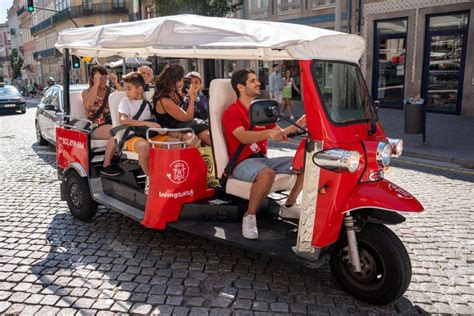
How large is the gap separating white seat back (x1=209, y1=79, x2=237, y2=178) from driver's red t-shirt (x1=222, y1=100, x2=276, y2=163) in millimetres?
58

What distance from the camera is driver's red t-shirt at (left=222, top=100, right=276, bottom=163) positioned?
4.22 meters

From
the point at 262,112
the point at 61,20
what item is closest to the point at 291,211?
the point at 262,112

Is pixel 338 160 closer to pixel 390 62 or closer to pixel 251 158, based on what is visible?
pixel 251 158

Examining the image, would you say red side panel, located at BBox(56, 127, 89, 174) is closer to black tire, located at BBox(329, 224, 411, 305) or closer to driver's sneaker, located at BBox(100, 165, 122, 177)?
driver's sneaker, located at BBox(100, 165, 122, 177)

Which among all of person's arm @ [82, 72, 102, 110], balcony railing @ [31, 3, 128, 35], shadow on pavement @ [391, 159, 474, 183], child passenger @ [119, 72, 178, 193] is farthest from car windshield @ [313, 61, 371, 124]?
balcony railing @ [31, 3, 128, 35]

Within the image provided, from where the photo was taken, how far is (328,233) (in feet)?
11.0

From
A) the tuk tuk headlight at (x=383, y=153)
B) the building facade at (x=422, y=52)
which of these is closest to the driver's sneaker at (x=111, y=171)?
the tuk tuk headlight at (x=383, y=153)

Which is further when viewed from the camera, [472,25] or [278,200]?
[472,25]

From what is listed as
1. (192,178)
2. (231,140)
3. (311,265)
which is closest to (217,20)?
(231,140)

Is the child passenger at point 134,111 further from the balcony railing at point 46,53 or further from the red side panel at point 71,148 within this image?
the balcony railing at point 46,53

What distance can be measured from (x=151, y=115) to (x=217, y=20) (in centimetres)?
185

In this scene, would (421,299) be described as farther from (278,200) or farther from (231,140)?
(231,140)

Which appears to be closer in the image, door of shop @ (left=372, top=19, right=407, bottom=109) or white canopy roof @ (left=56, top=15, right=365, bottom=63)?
white canopy roof @ (left=56, top=15, right=365, bottom=63)

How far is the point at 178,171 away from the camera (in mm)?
4211
